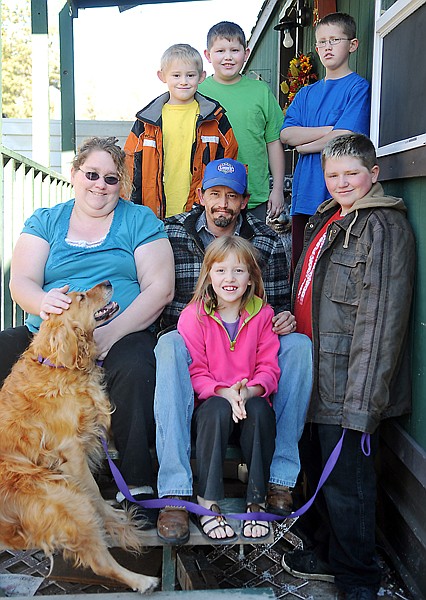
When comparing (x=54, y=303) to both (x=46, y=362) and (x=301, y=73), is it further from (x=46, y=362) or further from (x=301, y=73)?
(x=301, y=73)

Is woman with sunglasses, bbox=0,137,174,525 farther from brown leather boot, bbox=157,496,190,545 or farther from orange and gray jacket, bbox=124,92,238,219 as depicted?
brown leather boot, bbox=157,496,190,545

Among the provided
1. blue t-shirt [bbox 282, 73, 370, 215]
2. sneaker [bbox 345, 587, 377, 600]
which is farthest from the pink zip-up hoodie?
blue t-shirt [bbox 282, 73, 370, 215]

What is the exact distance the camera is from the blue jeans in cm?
265

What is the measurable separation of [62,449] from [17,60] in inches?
1146

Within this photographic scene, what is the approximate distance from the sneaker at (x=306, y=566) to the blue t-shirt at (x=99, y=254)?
139 cm

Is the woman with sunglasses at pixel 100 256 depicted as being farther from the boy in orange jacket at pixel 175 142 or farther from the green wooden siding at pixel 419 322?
the green wooden siding at pixel 419 322

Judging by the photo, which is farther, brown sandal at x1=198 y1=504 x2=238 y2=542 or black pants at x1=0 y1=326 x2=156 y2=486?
black pants at x1=0 y1=326 x2=156 y2=486

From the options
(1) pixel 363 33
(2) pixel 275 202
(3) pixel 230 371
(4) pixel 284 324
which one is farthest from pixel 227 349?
(1) pixel 363 33

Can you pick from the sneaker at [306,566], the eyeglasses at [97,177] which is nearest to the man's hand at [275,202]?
the eyeglasses at [97,177]

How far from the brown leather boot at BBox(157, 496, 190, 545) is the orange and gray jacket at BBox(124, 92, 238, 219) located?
199 centimetres

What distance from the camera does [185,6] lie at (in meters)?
9.52

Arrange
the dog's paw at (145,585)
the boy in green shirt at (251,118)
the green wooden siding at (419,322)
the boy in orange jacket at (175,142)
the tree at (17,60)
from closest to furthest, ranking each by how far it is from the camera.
A: the dog's paw at (145,585) < the green wooden siding at (419,322) < the boy in orange jacket at (175,142) < the boy in green shirt at (251,118) < the tree at (17,60)

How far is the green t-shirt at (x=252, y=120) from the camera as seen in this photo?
14.2 feet

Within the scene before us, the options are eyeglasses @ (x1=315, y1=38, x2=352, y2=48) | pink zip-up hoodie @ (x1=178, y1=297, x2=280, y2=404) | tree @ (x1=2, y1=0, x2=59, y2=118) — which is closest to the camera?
pink zip-up hoodie @ (x1=178, y1=297, x2=280, y2=404)
